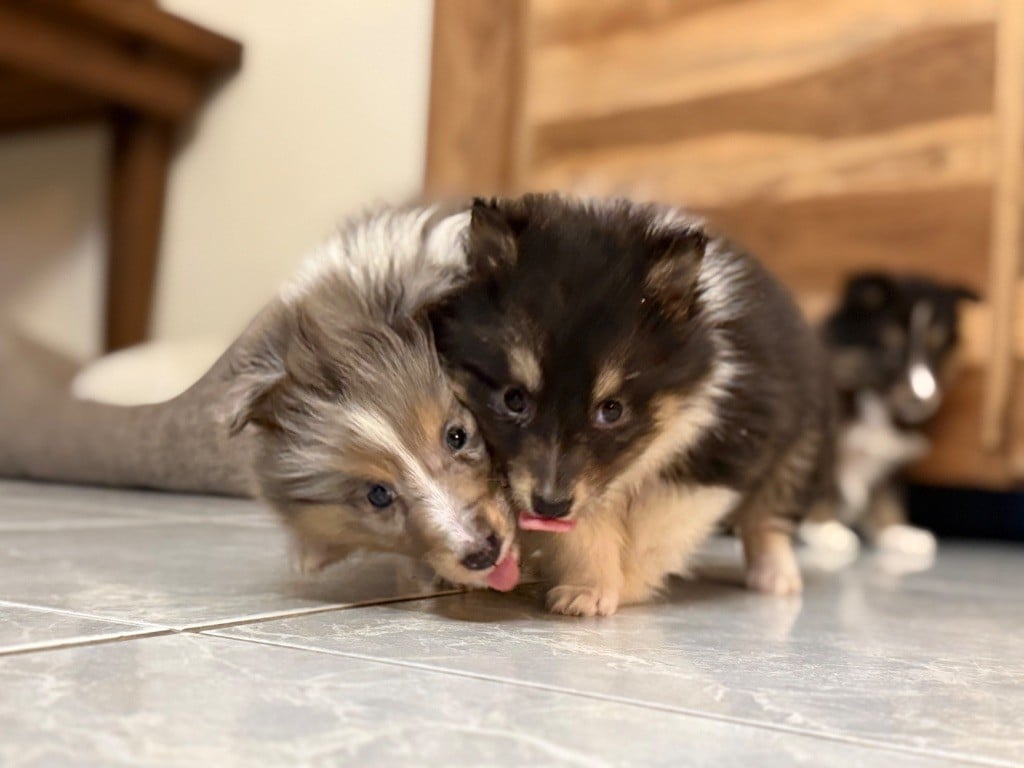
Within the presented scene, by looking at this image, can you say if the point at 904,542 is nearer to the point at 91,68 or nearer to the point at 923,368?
the point at 923,368

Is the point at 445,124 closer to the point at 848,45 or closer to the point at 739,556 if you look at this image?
the point at 848,45

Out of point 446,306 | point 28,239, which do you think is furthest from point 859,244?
point 28,239

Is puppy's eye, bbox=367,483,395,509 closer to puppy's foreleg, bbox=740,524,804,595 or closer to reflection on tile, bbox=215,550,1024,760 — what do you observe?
reflection on tile, bbox=215,550,1024,760

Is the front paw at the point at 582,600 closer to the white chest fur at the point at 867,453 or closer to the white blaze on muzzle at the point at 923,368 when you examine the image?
the white blaze on muzzle at the point at 923,368

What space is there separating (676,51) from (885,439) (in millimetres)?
1574

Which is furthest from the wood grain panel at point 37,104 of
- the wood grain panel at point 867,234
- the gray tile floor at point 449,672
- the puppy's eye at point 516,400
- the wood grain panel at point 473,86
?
the puppy's eye at point 516,400

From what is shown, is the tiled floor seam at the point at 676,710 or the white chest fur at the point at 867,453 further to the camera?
the white chest fur at the point at 867,453

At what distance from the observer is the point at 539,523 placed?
1771 millimetres

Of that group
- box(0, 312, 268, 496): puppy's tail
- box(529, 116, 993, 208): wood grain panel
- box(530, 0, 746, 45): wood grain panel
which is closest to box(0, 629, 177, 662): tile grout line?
box(0, 312, 268, 496): puppy's tail

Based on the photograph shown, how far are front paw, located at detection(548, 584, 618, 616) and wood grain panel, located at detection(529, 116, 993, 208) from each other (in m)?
2.04

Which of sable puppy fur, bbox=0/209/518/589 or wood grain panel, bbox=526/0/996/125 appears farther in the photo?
wood grain panel, bbox=526/0/996/125

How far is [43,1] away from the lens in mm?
3932

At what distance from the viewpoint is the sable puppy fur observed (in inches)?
68.2

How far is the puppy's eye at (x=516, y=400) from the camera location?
68.8 inches
